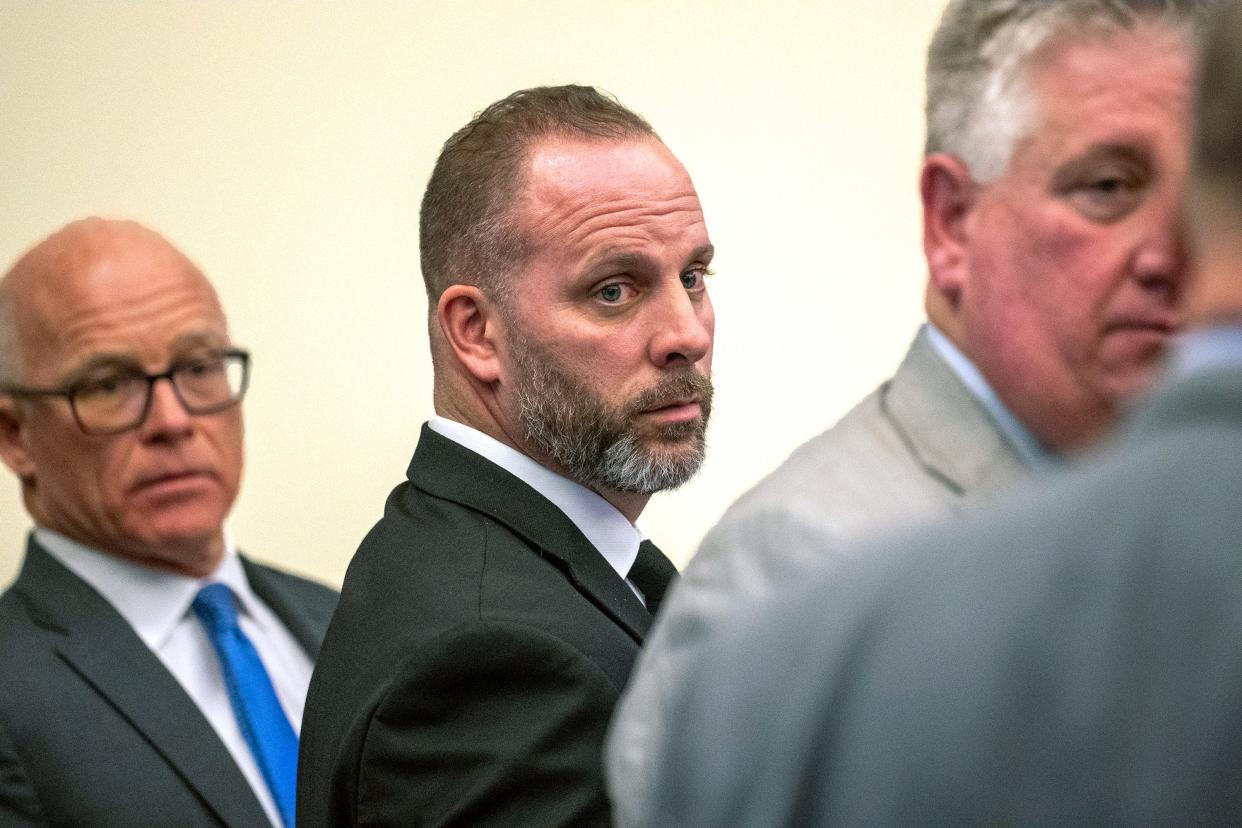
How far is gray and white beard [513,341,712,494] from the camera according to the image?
181cm

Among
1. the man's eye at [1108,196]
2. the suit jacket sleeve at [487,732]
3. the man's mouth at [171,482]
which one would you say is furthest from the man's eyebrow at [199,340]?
the man's eye at [1108,196]

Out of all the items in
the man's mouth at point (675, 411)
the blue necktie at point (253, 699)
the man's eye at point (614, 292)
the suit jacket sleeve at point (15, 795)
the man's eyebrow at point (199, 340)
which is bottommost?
the suit jacket sleeve at point (15, 795)

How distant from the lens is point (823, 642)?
61 centimetres

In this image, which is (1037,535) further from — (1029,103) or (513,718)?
(513,718)

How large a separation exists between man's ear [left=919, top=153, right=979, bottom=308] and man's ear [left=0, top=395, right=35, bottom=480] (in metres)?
1.50

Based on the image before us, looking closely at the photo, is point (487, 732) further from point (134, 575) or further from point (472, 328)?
point (134, 575)

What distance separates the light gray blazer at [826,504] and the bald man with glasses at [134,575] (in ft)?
3.53

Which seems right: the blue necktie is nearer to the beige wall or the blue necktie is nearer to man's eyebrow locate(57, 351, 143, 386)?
man's eyebrow locate(57, 351, 143, 386)

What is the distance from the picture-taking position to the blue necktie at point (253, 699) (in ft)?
7.17

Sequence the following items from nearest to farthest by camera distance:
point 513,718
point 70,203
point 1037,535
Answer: point 1037,535 → point 513,718 → point 70,203

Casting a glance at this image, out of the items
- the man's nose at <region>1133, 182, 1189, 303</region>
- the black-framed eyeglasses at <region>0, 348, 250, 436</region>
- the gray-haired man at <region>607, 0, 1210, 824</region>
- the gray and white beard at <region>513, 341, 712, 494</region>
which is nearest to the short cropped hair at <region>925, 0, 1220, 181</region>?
the gray-haired man at <region>607, 0, 1210, 824</region>

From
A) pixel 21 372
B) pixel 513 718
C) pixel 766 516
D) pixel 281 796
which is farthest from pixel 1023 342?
pixel 21 372

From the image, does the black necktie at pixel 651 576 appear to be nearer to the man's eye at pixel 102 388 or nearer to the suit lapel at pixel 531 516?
the suit lapel at pixel 531 516

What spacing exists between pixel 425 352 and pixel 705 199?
0.61 metres
